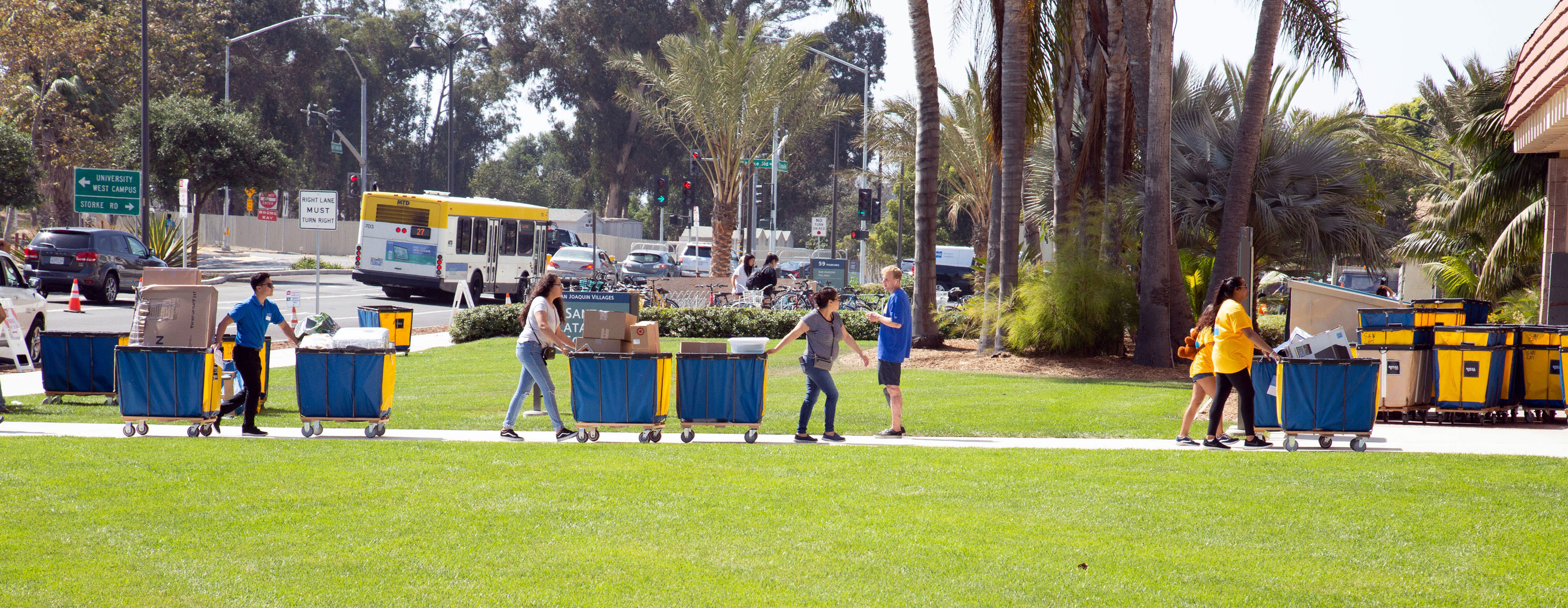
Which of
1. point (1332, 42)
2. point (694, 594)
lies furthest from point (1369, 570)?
point (1332, 42)

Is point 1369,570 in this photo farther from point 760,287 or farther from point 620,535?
point 760,287

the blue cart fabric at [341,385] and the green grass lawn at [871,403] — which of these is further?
the green grass lawn at [871,403]

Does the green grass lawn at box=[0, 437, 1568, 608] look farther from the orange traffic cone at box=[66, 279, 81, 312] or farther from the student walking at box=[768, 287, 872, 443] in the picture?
the orange traffic cone at box=[66, 279, 81, 312]

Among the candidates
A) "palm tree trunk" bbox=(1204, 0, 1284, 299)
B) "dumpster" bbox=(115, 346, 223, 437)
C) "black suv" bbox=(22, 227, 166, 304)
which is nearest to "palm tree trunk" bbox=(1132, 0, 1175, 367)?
"palm tree trunk" bbox=(1204, 0, 1284, 299)

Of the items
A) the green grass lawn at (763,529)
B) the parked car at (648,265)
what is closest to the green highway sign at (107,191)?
the green grass lawn at (763,529)

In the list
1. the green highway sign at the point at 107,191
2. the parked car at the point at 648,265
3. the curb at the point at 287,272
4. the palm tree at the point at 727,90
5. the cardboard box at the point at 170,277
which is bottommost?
the curb at the point at 287,272

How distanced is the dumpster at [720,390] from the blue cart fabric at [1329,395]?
4.36 m

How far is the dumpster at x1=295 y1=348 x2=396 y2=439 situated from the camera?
10195mm

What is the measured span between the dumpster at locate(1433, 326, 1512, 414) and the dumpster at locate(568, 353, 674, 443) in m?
7.85

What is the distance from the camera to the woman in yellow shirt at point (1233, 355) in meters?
9.83

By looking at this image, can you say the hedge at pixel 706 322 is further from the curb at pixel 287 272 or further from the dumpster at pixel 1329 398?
the curb at pixel 287 272

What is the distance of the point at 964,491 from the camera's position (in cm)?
781

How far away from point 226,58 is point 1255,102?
46357 millimetres

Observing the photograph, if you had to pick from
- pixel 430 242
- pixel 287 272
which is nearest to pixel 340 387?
pixel 430 242
